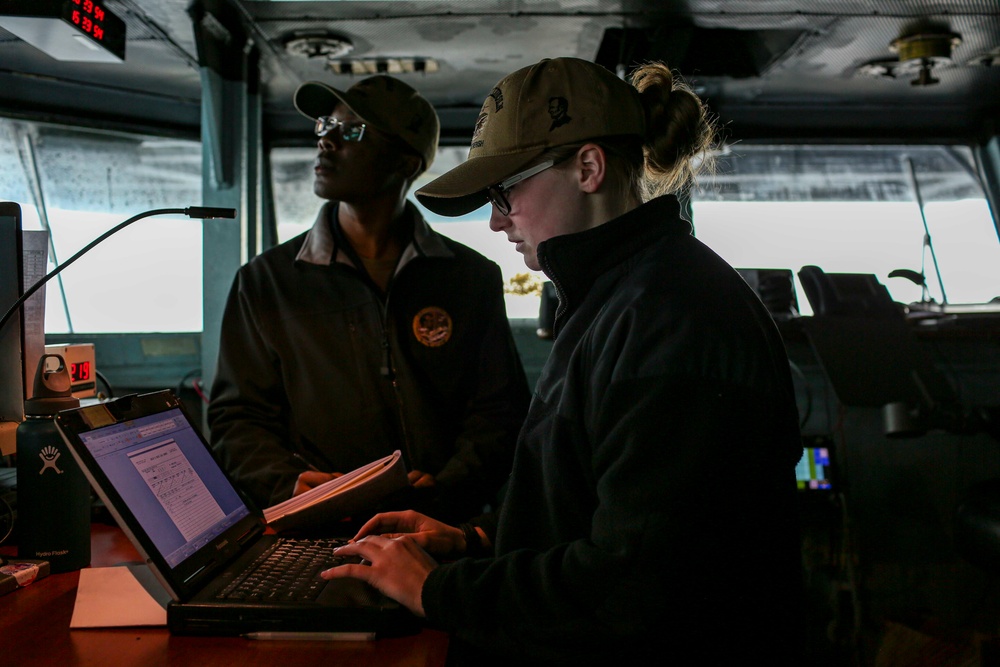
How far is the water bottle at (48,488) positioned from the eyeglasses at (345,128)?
3.50ft

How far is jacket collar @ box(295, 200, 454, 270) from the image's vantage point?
2.00 metres

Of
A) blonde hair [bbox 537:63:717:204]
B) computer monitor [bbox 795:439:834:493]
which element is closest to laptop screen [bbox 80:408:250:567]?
blonde hair [bbox 537:63:717:204]

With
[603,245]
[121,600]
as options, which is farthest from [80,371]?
[603,245]

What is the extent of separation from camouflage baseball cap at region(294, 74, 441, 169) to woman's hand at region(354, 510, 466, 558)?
1157 millimetres

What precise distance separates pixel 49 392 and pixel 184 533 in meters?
0.36

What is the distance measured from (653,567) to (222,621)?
1.61ft

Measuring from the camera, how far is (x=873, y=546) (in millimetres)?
3637

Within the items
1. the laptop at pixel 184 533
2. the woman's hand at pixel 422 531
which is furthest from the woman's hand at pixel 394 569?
the woman's hand at pixel 422 531

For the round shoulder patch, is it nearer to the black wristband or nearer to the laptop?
the black wristband

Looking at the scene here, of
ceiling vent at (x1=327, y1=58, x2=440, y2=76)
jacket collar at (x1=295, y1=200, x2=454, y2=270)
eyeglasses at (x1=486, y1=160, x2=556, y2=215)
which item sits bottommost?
eyeglasses at (x1=486, y1=160, x2=556, y2=215)

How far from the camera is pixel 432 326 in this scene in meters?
2.01

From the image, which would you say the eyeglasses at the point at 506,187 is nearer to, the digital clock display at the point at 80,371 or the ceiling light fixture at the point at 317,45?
the digital clock display at the point at 80,371

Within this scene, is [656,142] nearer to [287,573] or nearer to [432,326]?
[287,573]

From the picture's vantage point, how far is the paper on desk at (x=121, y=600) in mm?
917
